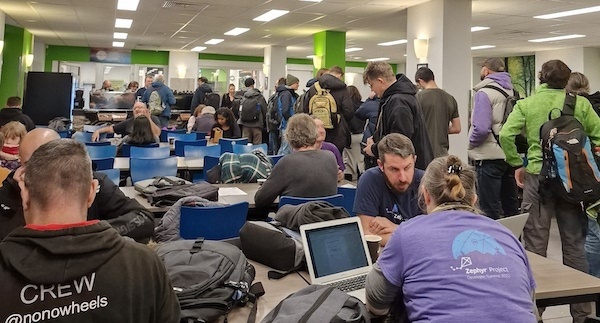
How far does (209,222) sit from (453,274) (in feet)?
5.02

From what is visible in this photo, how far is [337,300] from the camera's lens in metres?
1.59

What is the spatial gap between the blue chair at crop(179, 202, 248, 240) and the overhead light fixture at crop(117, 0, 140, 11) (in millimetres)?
7276

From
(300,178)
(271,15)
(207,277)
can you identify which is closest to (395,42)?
(271,15)

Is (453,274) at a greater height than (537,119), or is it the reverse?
(537,119)

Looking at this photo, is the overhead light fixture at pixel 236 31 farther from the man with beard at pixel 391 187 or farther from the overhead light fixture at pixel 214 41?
the man with beard at pixel 391 187

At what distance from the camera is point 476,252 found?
4.94 ft

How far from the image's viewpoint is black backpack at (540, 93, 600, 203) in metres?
3.23

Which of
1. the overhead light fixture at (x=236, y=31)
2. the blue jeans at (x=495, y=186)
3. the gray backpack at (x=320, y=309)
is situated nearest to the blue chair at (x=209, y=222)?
the gray backpack at (x=320, y=309)

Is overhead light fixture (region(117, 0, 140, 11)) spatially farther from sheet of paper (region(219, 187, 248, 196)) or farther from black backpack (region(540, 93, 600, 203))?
black backpack (region(540, 93, 600, 203))

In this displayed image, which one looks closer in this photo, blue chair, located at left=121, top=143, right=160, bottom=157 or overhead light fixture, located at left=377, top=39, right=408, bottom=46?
blue chair, located at left=121, top=143, right=160, bottom=157

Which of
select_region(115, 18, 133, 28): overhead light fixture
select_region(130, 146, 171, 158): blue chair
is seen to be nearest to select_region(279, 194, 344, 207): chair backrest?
select_region(130, 146, 171, 158): blue chair

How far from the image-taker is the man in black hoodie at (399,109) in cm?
378

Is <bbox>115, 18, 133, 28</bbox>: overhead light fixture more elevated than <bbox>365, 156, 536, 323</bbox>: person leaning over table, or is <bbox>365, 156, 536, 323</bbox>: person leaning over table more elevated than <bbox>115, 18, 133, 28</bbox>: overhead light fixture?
<bbox>115, 18, 133, 28</bbox>: overhead light fixture

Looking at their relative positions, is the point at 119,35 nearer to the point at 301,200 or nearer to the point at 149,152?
the point at 149,152
